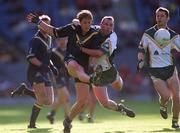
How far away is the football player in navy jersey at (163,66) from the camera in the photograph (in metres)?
15.4

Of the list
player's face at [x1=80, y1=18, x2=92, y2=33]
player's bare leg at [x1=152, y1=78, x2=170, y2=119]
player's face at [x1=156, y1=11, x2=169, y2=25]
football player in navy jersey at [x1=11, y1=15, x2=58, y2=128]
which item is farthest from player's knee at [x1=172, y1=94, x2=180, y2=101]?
football player in navy jersey at [x1=11, y1=15, x2=58, y2=128]

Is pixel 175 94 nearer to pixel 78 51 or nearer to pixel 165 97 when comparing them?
pixel 165 97

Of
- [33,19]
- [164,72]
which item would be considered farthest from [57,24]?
[33,19]

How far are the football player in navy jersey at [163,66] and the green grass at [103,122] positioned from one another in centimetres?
56

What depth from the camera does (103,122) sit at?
1958cm

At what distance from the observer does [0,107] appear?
2848 centimetres

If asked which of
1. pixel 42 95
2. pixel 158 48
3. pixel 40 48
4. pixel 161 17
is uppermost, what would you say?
pixel 161 17

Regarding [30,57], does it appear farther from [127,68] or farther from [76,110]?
[127,68]

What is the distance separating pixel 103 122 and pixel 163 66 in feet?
14.8

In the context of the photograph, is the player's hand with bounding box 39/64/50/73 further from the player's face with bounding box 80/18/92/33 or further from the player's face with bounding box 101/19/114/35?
the player's face with bounding box 80/18/92/33

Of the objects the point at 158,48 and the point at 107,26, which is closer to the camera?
the point at 107,26

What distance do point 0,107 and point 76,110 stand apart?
15029mm

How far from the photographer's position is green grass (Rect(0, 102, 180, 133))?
1548 centimetres

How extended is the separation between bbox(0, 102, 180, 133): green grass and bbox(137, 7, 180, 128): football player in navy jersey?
22.0 inches
